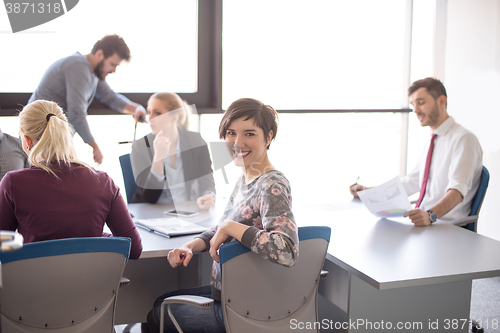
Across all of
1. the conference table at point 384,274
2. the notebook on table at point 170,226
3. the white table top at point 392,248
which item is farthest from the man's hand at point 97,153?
the notebook on table at point 170,226

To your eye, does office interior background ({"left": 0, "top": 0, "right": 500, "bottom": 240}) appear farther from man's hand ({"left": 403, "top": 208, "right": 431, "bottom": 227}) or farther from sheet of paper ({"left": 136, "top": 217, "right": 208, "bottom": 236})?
man's hand ({"left": 403, "top": 208, "right": 431, "bottom": 227})

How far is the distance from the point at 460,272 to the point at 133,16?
2.73m

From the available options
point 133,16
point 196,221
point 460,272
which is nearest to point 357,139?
point 133,16

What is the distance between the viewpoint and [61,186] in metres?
1.54

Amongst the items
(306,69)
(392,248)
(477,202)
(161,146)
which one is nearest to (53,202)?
(161,146)

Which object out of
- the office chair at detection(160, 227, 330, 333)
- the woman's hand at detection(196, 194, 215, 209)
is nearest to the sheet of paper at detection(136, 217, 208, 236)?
the woman's hand at detection(196, 194, 215, 209)

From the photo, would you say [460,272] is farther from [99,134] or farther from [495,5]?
[495,5]

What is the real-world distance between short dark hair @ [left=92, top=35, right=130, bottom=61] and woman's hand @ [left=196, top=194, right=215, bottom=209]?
124 cm

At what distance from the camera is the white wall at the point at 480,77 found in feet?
12.6

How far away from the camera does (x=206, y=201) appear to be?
7.90 ft

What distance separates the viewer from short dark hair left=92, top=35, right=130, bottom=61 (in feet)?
9.96

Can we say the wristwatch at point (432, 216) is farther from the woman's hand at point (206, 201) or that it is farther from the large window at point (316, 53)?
the large window at point (316, 53)

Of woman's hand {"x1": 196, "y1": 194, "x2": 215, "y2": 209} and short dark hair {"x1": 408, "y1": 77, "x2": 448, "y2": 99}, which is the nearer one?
woman's hand {"x1": 196, "y1": 194, "x2": 215, "y2": 209}

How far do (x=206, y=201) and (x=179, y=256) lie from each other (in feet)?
2.58
